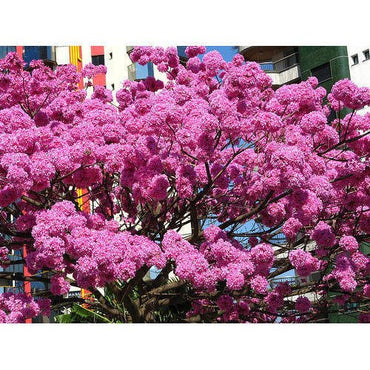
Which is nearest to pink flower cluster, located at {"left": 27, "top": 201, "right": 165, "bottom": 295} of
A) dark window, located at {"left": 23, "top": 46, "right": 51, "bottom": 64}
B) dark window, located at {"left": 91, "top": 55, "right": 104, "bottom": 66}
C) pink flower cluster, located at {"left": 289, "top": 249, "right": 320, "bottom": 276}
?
pink flower cluster, located at {"left": 289, "top": 249, "right": 320, "bottom": 276}

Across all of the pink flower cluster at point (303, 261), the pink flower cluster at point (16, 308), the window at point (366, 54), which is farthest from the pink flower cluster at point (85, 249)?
the window at point (366, 54)

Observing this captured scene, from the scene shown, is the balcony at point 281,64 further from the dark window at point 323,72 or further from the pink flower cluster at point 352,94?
the pink flower cluster at point 352,94

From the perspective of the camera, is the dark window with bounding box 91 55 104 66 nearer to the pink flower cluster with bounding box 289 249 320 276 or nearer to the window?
the window

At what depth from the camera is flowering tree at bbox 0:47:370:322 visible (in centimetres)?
325

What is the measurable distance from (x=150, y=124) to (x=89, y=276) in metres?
0.92

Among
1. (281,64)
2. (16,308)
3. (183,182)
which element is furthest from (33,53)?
(183,182)

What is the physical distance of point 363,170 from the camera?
3.86 meters

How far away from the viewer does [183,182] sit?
11.7 ft

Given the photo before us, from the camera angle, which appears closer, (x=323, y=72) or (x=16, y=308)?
(x=16, y=308)

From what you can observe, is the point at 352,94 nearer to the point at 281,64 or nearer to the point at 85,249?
the point at 85,249

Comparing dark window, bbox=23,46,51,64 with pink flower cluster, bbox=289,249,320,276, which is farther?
dark window, bbox=23,46,51,64

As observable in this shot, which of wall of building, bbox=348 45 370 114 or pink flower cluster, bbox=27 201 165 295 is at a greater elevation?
wall of building, bbox=348 45 370 114

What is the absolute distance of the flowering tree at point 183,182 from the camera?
10.7 ft
